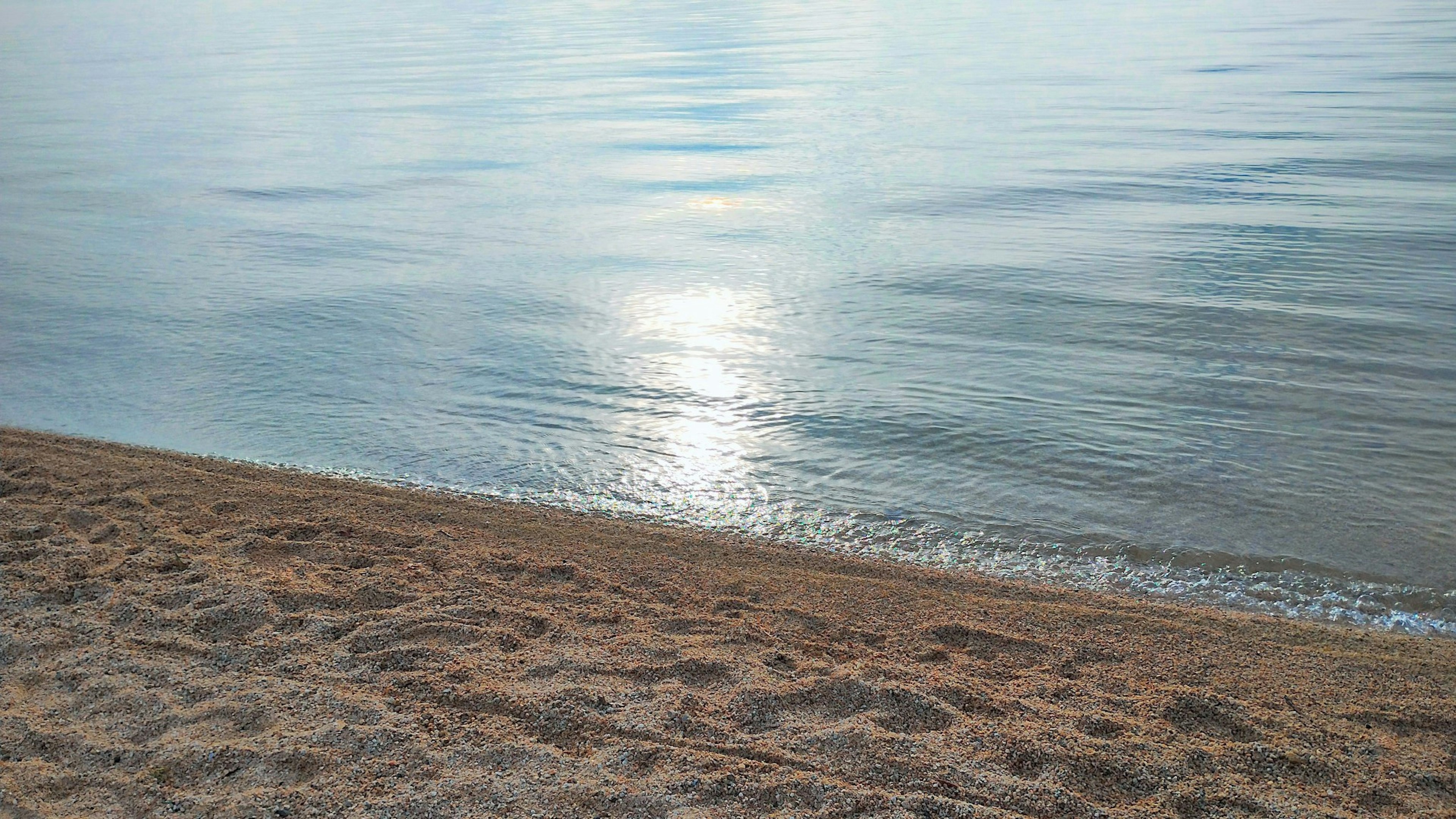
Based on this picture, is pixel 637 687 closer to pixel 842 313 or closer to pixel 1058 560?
pixel 1058 560

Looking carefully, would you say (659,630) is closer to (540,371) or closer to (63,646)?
(63,646)

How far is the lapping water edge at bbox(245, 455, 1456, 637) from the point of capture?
13.6 feet

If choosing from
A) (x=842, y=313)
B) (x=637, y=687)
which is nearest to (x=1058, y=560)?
(x=637, y=687)

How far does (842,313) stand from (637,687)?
4908 millimetres

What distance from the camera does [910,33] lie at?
34.1 metres

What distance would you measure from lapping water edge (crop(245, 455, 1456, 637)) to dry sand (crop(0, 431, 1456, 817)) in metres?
0.21

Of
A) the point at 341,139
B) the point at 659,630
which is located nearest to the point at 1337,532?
the point at 659,630

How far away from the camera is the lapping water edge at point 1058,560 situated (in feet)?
13.6

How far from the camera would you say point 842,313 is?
7.89 meters

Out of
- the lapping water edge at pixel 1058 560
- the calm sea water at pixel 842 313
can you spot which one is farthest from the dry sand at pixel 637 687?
the calm sea water at pixel 842 313

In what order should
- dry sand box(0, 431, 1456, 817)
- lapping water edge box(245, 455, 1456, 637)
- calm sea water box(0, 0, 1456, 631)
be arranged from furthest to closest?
calm sea water box(0, 0, 1456, 631) < lapping water edge box(245, 455, 1456, 637) < dry sand box(0, 431, 1456, 817)

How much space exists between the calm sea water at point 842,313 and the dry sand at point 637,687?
0.66 metres

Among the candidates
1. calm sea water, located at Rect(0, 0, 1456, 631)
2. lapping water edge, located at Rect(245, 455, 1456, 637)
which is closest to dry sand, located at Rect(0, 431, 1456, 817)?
lapping water edge, located at Rect(245, 455, 1456, 637)

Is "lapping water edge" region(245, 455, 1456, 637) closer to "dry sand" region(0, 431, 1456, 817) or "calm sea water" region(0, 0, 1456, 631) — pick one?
"calm sea water" region(0, 0, 1456, 631)
